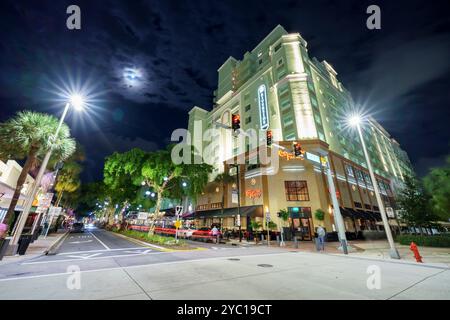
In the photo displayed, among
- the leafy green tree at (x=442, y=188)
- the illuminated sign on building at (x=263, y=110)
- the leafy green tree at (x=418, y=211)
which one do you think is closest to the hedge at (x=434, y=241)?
the leafy green tree at (x=442, y=188)

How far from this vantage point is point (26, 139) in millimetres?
11945

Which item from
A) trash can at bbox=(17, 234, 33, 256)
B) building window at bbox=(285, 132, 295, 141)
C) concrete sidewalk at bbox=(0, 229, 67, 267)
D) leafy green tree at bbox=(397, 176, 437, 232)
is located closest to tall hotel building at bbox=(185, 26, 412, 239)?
building window at bbox=(285, 132, 295, 141)

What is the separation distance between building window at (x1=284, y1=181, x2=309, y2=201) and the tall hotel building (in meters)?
0.14

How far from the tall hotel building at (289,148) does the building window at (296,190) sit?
14cm

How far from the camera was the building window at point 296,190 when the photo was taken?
2811 centimetres

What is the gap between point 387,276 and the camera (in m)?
7.03

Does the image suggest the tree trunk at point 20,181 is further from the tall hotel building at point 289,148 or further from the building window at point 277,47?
the building window at point 277,47

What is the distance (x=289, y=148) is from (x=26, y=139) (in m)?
30.1

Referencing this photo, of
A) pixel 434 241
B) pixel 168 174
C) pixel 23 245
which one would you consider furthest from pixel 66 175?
pixel 434 241

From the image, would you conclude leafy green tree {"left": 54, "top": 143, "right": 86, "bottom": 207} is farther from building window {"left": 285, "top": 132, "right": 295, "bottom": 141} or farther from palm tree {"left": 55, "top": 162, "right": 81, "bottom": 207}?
building window {"left": 285, "top": 132, "right": 295, "bottom": 141}

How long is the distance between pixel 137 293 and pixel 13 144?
1363 centimetres
